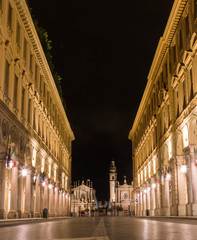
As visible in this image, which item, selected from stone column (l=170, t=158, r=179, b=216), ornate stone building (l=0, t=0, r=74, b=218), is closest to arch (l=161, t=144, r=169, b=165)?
stone column (l=170, t=158, r=179, b=216)

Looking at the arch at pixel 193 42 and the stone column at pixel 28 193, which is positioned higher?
the arch at pixel 193 42

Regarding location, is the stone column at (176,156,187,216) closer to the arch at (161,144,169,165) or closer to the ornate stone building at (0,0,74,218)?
the arch at (161,144,169,165)

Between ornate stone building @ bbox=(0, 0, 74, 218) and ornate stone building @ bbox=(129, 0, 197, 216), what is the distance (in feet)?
40.0

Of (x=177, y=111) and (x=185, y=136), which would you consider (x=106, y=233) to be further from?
(x=177, y=111)

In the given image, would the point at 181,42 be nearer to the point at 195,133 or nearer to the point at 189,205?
the point at 195,133

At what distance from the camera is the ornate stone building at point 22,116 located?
83.0 feet

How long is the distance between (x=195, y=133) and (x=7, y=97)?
13573 mm

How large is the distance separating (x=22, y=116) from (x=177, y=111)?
13374mm

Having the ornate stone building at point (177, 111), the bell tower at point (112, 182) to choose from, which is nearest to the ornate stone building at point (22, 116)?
the ornate stone building at point (177, 111)

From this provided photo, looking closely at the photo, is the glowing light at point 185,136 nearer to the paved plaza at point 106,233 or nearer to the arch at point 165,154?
the arch at point 165,154

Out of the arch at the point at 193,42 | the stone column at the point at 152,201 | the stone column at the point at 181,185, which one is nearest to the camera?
the arch at the point at 193,42

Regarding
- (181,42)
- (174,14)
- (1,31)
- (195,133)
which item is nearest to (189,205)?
(195,133)

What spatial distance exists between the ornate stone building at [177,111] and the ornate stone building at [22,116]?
1219cm

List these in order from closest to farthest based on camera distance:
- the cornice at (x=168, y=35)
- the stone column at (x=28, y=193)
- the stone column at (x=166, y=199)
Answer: the cornice at (x=168, y=35) → the stone column at (x=28, y=193) → the stone column at (x=166, y=199)
